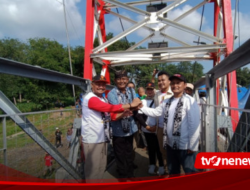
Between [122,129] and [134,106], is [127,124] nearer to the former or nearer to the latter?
[122,129]

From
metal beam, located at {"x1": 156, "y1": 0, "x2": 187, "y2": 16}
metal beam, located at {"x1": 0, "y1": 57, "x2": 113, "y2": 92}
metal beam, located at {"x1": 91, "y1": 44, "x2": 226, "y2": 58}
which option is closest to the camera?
metal beam, located at {"x1": 0, "y1": 57, "x2": 113, "y2": 92}

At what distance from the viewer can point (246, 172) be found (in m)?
1.22

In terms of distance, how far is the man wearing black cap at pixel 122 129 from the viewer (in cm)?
252

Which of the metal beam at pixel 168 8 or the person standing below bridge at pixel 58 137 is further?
the metal beam at pixel 168 8

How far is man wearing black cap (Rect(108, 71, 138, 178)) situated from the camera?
2.52m

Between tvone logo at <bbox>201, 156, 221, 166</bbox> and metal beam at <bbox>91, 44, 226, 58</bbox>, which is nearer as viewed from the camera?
tvone logo at <bbox>201, 156, 221, 166</bbox>

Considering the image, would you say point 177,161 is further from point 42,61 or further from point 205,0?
point 42,61

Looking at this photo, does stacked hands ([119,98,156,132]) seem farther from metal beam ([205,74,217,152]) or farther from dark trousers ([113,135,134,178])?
metal beam ([205,74,217,152])

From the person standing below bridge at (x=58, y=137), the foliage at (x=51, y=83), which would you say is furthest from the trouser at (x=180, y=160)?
the foliage at (x=51, y=83)

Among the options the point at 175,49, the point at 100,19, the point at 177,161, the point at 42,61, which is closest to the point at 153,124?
the point at 177,161

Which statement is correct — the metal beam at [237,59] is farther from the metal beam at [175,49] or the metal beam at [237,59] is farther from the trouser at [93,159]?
the metal beam at [175,49]

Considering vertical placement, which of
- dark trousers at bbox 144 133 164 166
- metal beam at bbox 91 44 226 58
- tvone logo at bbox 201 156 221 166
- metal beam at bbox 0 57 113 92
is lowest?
dark trousers at bbox 144 133 164 166

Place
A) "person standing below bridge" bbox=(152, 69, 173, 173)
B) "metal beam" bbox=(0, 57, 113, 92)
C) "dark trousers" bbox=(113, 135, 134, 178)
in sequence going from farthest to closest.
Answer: "person standing below bridge" bbox=(152, 69, 173, 173) < "dark trousers" bbox=(113, 135, 134, 178) < "metal beam" bbox=(0, 57, 113, 92)

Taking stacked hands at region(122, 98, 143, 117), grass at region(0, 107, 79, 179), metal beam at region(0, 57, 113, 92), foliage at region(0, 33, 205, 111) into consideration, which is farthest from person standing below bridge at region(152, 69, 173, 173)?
foliage at region(0, 33, 205, 111)
